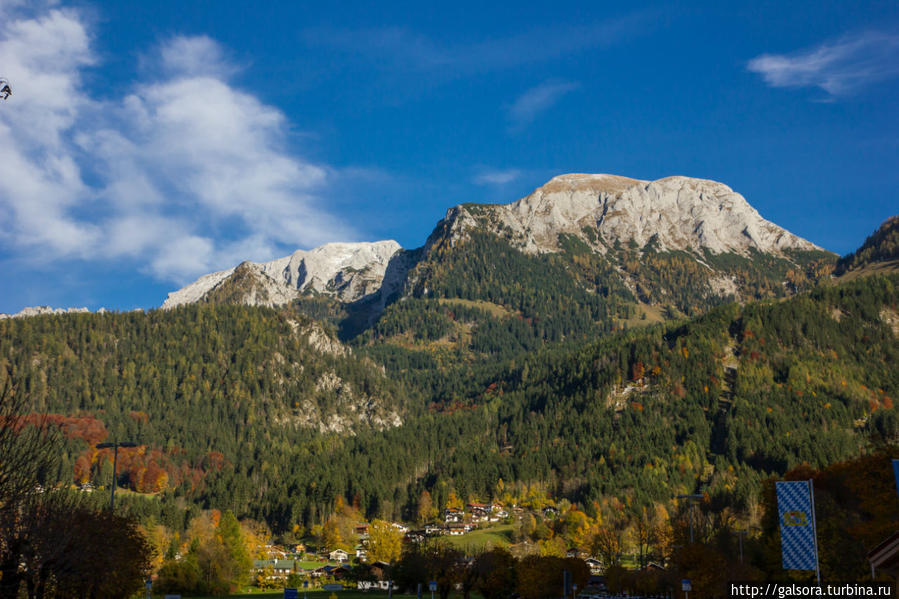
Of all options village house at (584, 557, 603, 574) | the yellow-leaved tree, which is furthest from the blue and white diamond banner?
village house at (584, 557, 603, 574)

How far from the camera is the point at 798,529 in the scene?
38.1m

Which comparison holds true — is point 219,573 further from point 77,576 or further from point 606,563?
point 77,576

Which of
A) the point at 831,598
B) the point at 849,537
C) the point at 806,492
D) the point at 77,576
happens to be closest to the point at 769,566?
the point at 849,537

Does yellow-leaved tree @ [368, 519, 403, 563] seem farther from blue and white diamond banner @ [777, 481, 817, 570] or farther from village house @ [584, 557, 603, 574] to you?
blue and white diamond banner @ [777, 481, 817, 570]

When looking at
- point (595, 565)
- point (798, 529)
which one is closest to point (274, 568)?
point (595, 565)

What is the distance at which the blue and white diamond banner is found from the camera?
37.7m

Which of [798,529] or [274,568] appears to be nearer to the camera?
[798,529]

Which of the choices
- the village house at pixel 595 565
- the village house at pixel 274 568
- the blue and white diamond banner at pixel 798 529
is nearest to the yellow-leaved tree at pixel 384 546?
the village house at pixel 274 568

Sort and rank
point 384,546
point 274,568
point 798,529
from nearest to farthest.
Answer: point 798,529 < point 274,568 < point 384,546

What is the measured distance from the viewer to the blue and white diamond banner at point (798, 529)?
3769cm

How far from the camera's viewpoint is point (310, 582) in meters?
159

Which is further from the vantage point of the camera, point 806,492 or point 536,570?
point 536,570

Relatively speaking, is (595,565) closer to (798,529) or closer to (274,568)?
(274,568)

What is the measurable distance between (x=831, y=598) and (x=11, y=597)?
5265cm
